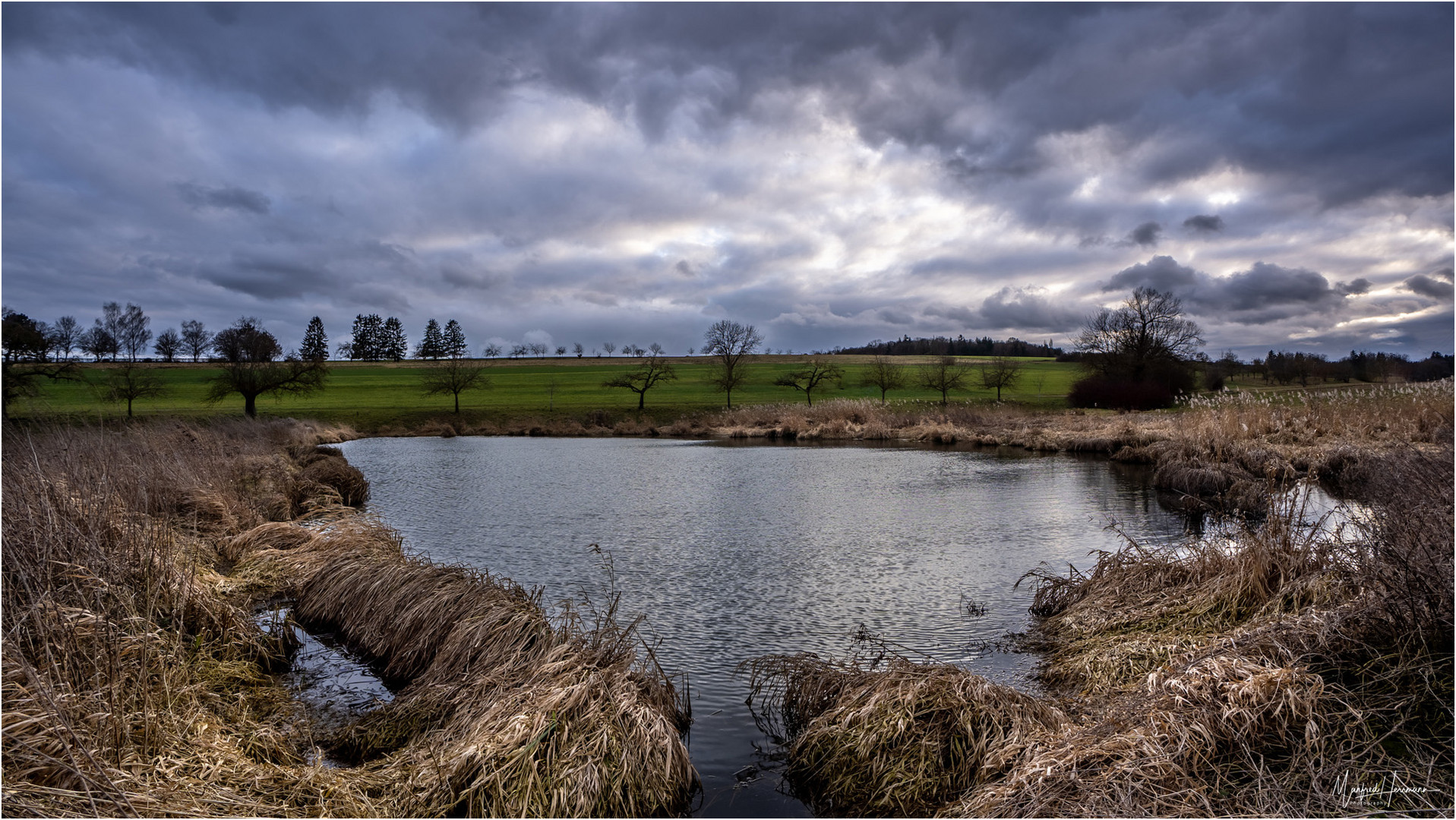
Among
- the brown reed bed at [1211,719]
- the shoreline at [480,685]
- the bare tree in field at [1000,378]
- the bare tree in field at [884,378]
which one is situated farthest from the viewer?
the bare tree in field at [884,378]

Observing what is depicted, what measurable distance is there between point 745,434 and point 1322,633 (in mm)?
41328

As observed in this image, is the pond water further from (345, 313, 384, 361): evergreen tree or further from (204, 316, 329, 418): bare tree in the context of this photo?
(345, 313, 384, 361): evergreen tree

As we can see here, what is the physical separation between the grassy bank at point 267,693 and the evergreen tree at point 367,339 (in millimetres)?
136088

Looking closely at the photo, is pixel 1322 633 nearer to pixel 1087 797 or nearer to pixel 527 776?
pixel 1087 797

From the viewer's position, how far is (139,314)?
75.4 meters

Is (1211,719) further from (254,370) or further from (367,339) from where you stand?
(367,339)

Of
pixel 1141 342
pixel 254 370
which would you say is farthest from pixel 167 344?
pixel 1141 342

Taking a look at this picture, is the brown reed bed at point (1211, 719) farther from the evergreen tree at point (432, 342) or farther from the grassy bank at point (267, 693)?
the evergreen tree at point (432, 342)

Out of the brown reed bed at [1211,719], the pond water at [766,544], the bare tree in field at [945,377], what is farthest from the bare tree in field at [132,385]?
the bare tree in field at [945,377]

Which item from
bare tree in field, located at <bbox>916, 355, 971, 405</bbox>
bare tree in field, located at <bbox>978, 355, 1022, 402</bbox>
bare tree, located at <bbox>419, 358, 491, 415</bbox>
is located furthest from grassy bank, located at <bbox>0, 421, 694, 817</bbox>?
bare tree in field, located at <bbox>978, 355, 1022, 402</bbox>

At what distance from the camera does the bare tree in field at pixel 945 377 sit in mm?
71669

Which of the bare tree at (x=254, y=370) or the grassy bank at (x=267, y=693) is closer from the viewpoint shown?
the grassy bank at (x=267, y=693)

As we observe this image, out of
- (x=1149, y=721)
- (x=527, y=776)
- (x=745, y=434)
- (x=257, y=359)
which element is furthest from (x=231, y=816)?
(x=257, y=359)

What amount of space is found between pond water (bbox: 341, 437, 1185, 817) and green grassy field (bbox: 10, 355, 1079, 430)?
3018 centimetres
